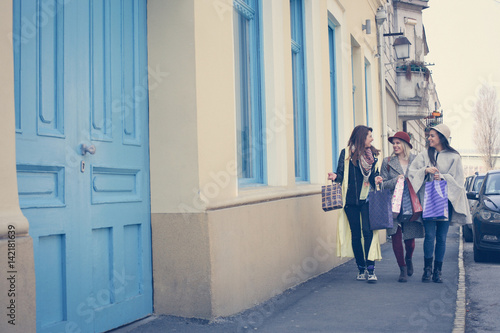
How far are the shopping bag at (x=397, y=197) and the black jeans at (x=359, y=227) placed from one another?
35cm

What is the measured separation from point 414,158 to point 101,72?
464 centimetres

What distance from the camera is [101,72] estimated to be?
4562mm

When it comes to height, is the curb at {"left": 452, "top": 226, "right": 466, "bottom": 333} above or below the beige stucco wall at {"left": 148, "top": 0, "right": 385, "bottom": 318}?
below

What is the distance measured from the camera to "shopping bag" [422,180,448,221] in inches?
282

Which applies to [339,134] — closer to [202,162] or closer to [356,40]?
[356,40]

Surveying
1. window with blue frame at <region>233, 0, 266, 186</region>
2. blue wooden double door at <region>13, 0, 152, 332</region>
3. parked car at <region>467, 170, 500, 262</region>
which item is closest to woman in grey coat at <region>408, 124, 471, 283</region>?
window with blue frame at <region>233, 0, 266, 186</region>

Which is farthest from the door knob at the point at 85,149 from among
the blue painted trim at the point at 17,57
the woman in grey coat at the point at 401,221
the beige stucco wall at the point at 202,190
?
the woman in grey coat at the point at 401,221

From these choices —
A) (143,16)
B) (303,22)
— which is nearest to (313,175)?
(303,22)

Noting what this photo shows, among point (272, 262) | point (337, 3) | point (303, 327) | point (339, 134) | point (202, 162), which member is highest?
point (337, 3)

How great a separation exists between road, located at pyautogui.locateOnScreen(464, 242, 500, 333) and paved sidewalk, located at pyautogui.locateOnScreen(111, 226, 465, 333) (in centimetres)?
16

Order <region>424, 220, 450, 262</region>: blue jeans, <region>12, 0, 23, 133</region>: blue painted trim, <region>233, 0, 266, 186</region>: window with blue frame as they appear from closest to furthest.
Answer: <region>12, 0, 23, 133</region>: blue painted trim
<region>233, 0, 266, 186</region>: window with blue frame
<region>424, 220, 450, 262</region>: blue jeans

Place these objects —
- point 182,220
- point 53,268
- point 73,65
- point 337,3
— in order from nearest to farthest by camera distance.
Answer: point 53,268
point 73,65
point 182,220
point 337,3

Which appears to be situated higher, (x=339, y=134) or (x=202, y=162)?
(x=339, y=134)

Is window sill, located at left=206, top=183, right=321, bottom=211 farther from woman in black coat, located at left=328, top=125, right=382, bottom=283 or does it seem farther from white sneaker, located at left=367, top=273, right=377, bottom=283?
white sneaker, located at left=367, top=273, right=377, bottom=283
